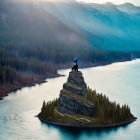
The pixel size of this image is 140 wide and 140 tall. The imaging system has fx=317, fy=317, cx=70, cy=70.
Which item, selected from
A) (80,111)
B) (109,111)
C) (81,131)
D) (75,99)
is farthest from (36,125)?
(109,111)

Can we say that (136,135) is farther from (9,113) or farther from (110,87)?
(110,87)

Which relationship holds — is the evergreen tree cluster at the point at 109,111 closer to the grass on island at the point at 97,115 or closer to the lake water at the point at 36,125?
the grass on island at the point at 97,115

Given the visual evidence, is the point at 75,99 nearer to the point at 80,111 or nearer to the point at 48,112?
the point at 80,111

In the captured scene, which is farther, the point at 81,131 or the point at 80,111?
the point at 80,111

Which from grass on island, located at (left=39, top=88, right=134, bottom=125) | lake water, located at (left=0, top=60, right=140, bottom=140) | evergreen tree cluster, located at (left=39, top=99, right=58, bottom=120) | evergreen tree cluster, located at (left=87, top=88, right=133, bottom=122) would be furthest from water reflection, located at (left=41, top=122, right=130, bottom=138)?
evergreen tree cluster, located at (left=39, top=99, right=58, bottom=120)

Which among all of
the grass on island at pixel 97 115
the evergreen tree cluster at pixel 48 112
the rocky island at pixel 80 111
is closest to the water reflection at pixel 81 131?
the rocky island at pixel 80 111

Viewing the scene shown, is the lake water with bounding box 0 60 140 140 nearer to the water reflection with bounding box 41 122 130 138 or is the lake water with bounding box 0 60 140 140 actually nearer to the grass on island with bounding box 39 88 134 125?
the water reflection with bounding box 41 122 130 138

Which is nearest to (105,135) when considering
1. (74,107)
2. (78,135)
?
(78,135)

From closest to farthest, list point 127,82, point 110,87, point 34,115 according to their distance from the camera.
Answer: point 34,115 < point 110,87 < point 127,82
